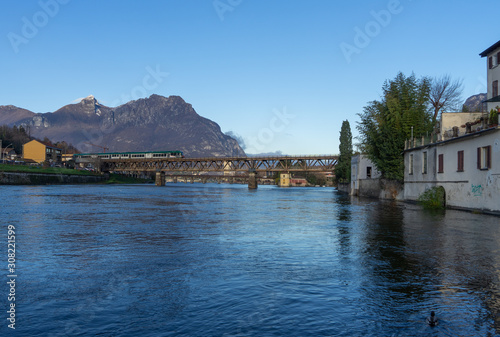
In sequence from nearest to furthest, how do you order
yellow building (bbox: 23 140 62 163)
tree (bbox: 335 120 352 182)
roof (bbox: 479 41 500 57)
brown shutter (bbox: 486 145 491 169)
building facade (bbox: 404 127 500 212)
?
building facade (bbox: 404 127 500 212), brown shutter (bbox: 486 145 491 169), roof (bbox: 479 41 500 57), tree (bbox: 335 120 352 182), yellow building (bbox: 23 140 62 163)

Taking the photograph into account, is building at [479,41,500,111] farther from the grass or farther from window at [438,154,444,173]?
the grass

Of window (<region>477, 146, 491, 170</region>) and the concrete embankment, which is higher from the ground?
window (<region>477, 146, 491, 170</region>)

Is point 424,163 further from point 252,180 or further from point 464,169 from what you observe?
point 252,180

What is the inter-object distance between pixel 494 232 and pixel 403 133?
122 feet

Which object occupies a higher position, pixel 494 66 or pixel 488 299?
pixel 494 66

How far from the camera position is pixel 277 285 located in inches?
420

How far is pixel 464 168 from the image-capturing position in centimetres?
3644

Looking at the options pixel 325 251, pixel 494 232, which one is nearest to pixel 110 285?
pixel 325 251

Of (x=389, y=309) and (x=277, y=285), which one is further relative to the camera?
(x=277, y=285)

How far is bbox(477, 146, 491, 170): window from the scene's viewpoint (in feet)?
105

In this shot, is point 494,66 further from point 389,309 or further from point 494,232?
point 389,309

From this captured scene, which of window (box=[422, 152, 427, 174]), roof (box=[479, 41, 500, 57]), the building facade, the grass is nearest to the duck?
the building facade

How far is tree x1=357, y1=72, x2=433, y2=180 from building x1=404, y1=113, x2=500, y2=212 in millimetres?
7071

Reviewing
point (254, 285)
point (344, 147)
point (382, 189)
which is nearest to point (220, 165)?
point (344, 147)
